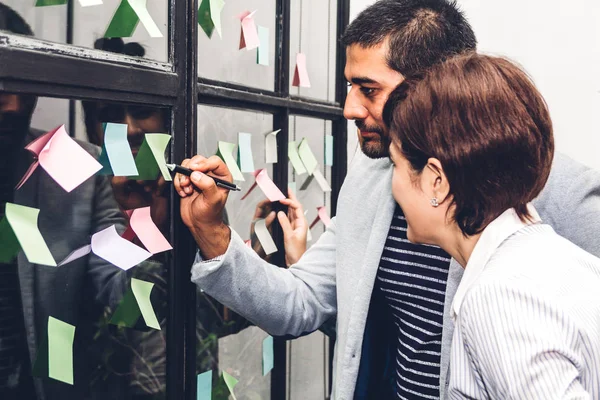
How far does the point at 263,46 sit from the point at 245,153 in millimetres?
268

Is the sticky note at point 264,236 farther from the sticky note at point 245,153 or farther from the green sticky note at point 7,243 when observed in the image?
the green sticky note at point 7,243

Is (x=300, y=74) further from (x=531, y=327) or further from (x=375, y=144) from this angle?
(x=531, y=327)

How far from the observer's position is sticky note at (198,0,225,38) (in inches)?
50.9

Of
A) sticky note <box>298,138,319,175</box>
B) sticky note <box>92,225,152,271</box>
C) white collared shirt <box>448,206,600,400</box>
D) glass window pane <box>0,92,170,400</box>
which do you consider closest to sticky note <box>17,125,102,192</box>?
glass window pane <box>0,92,170,400</box>

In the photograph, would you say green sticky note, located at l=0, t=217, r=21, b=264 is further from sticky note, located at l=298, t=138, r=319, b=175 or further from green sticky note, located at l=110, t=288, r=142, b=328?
sticky note, located at l=298, t=138, r=319, b=175

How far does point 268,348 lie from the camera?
5.31 ft

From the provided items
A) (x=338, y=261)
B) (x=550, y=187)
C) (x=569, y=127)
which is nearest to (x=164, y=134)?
(x=338, y=261)

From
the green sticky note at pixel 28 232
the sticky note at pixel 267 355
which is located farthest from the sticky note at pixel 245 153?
the green sticky note at pixel 28 232

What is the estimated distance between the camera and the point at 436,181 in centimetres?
106

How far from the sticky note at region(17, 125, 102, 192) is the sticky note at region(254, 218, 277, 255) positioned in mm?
658

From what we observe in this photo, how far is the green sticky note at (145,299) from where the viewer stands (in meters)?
1.14

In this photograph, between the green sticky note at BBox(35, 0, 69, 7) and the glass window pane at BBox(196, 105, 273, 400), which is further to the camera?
the glass window pane at BBox(196, 105, 273, 400)

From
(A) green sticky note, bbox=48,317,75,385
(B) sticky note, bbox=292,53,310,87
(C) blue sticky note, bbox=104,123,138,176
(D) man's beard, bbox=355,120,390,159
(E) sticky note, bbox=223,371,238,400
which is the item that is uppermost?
(B) sticky note, bbox=292,53,310,87

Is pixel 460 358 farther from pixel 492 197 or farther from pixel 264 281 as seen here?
pixel 264 281
